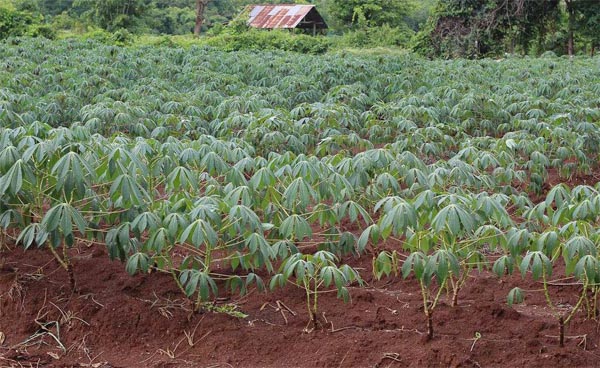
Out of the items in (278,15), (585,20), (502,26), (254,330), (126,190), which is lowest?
(254,330)

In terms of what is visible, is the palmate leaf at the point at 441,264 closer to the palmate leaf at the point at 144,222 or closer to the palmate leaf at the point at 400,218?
the palmate leaf at the point at 400,218

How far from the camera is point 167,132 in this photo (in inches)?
233

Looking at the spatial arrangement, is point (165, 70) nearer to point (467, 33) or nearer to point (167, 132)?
point (167, 132)

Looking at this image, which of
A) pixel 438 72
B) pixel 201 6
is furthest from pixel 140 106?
pixel 201 6

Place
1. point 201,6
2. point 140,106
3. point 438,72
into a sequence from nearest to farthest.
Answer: point 140,106 < point 438,72 < point 201,6

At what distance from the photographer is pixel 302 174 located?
336 centimetres

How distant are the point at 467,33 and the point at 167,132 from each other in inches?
667

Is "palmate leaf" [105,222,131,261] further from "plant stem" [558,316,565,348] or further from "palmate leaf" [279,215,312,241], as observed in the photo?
"plant stem" [558,316,565,348]

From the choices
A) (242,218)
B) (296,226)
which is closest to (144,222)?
(242,218)

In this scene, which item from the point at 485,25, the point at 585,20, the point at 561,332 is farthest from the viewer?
the point at 585,20

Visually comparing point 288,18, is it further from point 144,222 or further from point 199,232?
point 199,232

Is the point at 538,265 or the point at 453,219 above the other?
the point at 453,219

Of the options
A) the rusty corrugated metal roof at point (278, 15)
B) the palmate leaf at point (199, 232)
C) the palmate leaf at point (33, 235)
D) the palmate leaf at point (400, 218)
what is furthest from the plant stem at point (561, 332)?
the rusty corrugated metal roof at point (278, 15)

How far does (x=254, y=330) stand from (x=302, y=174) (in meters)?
0.78
